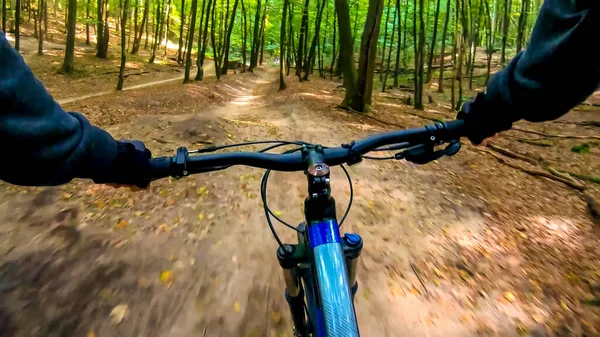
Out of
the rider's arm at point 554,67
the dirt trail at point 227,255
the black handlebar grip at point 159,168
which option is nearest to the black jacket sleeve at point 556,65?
the rider's arm at point 554,67

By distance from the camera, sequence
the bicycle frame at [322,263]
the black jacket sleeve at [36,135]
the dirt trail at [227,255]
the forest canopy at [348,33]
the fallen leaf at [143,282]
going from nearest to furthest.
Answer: the black jacket sleeve at [36,135], the bicycle frame at [322,263], the dirt trail at [227,255], the fallen leaf at [143,282], the forest canopy at [348,33]

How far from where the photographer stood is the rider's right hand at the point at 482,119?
168cm

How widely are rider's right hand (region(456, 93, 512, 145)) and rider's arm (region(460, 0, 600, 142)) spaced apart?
0.06 m

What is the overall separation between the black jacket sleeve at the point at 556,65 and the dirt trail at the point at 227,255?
7.66ft

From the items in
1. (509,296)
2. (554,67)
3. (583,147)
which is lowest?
(509,296)

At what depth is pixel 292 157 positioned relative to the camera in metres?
1.71

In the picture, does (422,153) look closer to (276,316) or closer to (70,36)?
(276,316)

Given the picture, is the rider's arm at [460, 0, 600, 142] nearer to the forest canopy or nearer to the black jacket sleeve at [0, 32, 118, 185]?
the black jacket sleeve at [0, 32, 118, 185]

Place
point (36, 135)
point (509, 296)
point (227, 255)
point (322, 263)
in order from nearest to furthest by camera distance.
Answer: point (36, 135), point (322, 263), point (509, 296), point (227, 255)

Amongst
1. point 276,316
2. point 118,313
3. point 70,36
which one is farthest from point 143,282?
point 70,36

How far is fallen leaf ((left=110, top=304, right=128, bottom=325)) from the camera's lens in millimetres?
3021

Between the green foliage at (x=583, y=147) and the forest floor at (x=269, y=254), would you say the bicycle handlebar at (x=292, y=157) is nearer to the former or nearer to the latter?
the forest floor at (x=269, y=254)

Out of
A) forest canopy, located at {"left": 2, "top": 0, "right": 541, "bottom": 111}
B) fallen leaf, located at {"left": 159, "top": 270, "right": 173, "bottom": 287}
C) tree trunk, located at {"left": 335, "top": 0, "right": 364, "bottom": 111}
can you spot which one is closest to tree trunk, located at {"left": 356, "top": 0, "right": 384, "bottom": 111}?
forest canopy, located at {"left": 2, "top": 0, "right": 541, "bottom": 111}

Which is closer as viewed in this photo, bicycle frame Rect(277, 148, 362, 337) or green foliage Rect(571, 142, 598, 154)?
bicycle frame Rect(277, 148, 362, 337)
